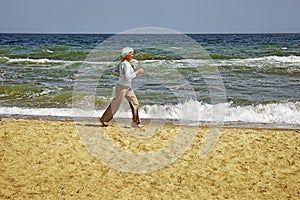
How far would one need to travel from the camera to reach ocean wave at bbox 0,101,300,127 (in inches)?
353

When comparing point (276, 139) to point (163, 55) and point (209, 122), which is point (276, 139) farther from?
point (163, 55)

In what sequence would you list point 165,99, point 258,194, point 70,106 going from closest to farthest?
1. point 258,194
2. point 70,106
3. point 165,99

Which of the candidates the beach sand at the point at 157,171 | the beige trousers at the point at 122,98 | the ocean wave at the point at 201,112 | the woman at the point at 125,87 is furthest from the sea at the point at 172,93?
the beach sand at the point at 157,171

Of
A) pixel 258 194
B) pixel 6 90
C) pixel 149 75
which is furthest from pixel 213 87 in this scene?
pixel 258 194

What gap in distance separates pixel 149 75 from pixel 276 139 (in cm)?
1038

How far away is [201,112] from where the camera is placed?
9688 millimetres

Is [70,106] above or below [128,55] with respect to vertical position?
below

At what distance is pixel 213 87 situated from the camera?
43.8 feet

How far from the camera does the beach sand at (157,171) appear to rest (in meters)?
4.63

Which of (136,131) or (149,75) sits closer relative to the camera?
(136,131)

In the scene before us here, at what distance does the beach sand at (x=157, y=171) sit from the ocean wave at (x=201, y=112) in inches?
82.3

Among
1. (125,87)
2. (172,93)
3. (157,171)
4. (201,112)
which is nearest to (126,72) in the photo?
(125,87)

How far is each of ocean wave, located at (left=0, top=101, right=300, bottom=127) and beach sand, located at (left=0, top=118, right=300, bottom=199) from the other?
2091 mm

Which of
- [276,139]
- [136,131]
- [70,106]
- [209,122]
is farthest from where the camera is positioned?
[70,106]
